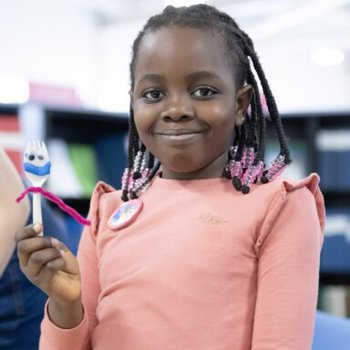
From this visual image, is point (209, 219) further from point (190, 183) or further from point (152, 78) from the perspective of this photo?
point (152, 78)

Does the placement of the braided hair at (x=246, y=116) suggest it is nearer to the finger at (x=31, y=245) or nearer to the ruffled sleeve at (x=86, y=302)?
the ruffled sleeve at (x=86, y=302)

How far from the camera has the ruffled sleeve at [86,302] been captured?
954 millimetres

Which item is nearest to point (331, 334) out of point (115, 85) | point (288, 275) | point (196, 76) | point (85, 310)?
point (288, 275)

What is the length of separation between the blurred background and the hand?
1240 mm

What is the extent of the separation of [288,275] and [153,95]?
350 mm

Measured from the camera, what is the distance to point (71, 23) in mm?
6715

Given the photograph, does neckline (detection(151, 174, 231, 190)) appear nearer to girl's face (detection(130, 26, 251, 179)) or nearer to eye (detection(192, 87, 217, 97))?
girl's face (detection(130, 26, 251, 179))

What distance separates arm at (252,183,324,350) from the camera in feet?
2.82

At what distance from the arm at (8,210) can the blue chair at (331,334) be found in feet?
2.10

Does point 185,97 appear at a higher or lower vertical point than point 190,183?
higher

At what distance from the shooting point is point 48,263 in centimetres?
81

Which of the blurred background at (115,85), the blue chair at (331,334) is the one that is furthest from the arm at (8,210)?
the blurred background at (115,85)

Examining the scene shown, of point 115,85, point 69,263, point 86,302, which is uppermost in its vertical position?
point 115,85

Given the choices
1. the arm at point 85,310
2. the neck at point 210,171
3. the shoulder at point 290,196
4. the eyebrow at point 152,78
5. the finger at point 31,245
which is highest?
the eyebrow at point 152,78
